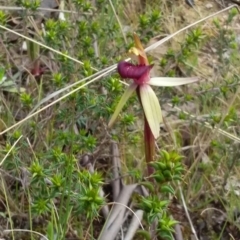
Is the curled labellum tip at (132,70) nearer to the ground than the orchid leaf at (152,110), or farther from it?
farther from it

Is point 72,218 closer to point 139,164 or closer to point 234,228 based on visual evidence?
point 139,164

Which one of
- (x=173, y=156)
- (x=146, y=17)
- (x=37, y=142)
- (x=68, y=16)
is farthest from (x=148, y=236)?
(x=68, y=16)

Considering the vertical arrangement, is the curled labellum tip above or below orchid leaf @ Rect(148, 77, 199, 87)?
above

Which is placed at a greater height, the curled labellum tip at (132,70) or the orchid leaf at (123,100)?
the curled labellum tip at (132,70)

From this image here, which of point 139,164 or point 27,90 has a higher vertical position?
point 27,90
